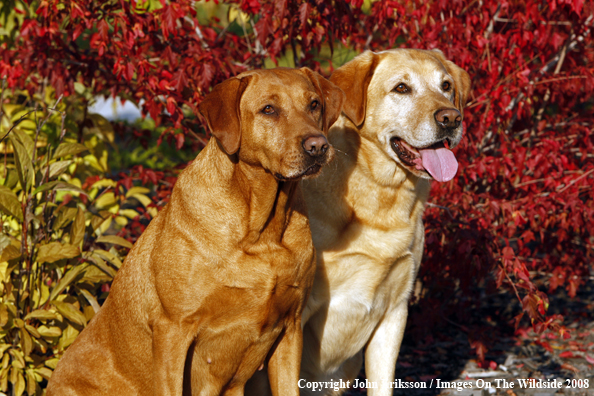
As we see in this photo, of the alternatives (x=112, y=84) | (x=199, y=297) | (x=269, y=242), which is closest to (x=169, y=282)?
(x=199, y=297)

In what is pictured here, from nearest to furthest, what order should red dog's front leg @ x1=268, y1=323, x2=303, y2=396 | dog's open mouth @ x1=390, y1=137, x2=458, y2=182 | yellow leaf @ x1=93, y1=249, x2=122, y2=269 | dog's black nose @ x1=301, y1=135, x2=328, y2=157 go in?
dog's black nose @ x1=301, y1=135, x2=328, y2=157, red dog's front leg @ x1=268, y1=323, x2=303, y2=396, dog's open mouth @ x1=390, y1=137, x2=458, y2=182, yellow leaf @ x1=93, y1=249, x2=122, y2=269

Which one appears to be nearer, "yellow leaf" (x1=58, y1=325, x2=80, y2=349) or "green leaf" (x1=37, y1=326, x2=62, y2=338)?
"green leaf" (x1=37, y1=326, x2=62, y2=338)

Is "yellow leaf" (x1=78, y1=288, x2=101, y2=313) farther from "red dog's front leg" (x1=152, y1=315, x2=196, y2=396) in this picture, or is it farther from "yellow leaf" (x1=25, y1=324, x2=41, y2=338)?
"red dog's front leg" (x1=152, y1=315, x2=196, y2=396)

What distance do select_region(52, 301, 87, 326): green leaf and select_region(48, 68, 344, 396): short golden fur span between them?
60 cm

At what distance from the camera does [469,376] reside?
15.1ft

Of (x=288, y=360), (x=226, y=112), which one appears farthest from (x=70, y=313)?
(x=226, y=112)

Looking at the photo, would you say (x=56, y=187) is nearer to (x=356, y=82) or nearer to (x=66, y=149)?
(x=66, y=149)

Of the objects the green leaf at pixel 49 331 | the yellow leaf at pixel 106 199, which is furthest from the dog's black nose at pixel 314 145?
the yellow leaf at pixel 106 199

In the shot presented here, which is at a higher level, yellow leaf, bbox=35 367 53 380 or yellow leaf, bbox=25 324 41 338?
yellow leaf, bbox=25 324 41 338

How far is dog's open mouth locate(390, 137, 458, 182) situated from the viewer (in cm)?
332

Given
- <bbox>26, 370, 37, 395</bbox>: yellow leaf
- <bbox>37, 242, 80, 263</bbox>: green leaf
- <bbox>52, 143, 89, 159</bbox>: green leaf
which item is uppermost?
<bbox>52, 143, 89, 159</bbox>: green leaf

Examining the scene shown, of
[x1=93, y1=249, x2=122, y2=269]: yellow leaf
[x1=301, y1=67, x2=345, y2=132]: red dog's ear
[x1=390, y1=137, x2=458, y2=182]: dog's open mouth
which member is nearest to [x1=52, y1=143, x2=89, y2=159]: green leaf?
[x1=93, y1=249, x2=122, y2=269]: yellow leaf

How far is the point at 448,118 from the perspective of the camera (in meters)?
3.22

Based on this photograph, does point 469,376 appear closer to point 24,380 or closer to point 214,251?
point 214,251
